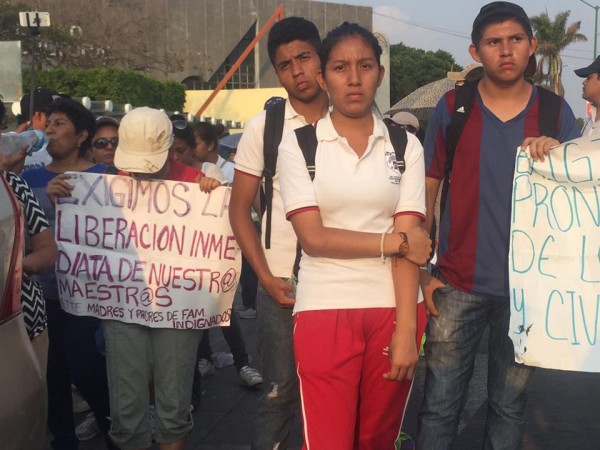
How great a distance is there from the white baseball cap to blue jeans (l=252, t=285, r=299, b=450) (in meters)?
0.85

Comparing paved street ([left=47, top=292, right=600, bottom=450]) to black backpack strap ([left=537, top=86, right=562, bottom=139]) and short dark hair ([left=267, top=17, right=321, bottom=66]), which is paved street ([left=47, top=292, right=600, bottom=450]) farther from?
short dark hair ([left=267, top=17, right=321, bottom=66])

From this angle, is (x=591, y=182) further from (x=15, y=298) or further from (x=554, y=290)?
(x=15, y=298)

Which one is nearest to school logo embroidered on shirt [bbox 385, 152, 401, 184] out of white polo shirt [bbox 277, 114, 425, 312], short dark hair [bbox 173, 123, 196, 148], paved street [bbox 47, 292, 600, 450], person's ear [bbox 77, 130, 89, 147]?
white polo shirt [bbox 277, 114, 425, 312]

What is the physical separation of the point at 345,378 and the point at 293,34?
1566 millimetres

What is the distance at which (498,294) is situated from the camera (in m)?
3.47

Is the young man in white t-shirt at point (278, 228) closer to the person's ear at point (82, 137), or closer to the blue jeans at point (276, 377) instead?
the blue jeans at point (276, 377)

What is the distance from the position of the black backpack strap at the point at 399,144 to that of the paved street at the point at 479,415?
224 centimetres

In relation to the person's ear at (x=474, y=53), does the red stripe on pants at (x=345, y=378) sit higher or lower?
lower

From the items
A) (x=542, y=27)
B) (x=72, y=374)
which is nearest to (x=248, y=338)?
(x=72, y=374)

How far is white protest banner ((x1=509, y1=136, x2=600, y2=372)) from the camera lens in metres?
3.38

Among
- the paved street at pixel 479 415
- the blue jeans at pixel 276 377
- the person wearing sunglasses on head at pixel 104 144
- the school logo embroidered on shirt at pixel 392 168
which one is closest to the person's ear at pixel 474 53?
the school logo embroidered on shirt at pixel 392 168

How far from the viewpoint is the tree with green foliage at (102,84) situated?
30906 millimetres

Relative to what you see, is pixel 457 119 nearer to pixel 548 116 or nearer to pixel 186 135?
pixel 548 116

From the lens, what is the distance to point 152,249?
425 centimetres
